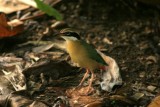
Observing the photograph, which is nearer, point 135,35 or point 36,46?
point 36,46

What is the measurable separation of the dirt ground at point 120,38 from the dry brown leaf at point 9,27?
0.43 feet

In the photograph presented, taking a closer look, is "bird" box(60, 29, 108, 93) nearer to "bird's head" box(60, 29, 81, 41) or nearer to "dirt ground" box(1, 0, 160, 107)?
"bird's head" box(60, 29, 81, 41)


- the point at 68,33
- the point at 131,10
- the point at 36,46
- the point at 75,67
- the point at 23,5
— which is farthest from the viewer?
the point at 131,10

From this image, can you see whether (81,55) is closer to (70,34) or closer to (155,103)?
(70,34)

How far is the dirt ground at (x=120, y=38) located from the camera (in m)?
5.21

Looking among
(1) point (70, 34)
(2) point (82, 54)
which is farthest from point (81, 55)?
(1) point (70, 34)

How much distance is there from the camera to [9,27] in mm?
5812

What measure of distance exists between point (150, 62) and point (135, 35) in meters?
0.87

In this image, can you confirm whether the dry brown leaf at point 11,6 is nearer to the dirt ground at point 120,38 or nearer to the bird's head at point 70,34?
the dirt ground at point 120,38

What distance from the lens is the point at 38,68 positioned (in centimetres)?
532

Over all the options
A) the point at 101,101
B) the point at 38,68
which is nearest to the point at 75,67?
the point at 38,68

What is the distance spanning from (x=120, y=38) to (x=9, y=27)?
1.73 m

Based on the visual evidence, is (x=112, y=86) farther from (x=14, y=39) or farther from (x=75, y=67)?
(x=14, y=39)

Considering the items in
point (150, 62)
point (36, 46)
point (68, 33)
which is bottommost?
point (150, 62)
